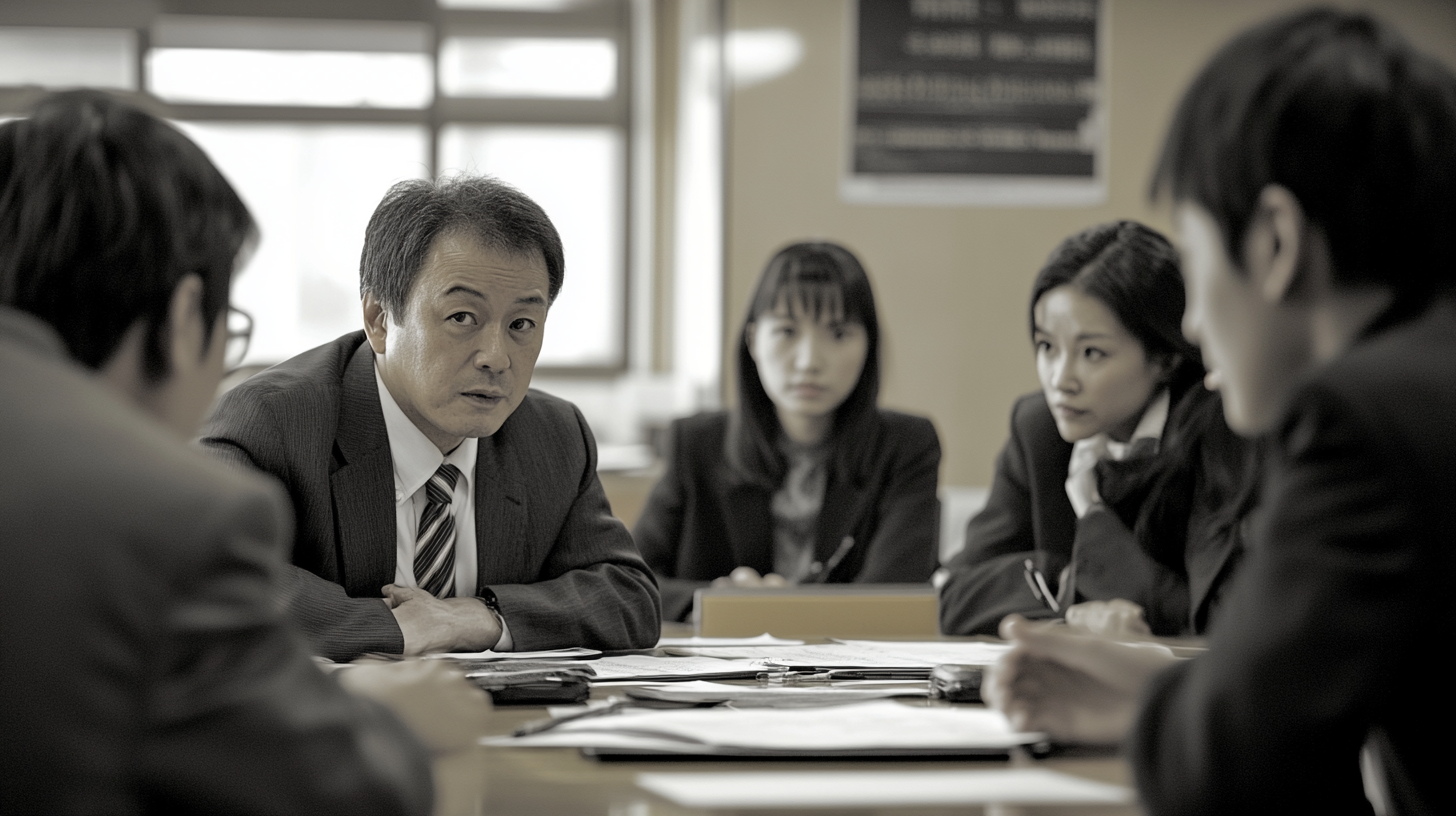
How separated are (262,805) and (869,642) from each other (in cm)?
144

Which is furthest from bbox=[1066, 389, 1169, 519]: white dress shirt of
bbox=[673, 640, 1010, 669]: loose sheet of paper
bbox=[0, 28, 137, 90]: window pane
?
bbox=[0, 28, 137, 90]: window pane

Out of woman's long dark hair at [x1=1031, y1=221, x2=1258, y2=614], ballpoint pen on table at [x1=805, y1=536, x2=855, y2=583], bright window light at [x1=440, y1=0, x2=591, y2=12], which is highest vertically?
bright window light at [x1=440, y1=0, x2=591, y2=12]

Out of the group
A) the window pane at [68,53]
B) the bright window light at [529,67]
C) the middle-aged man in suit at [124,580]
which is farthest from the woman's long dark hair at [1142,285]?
the window pane at [68,53]

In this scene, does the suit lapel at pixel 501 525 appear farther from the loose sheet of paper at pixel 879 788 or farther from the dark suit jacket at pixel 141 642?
the dark suit jacket at pixel 141 642

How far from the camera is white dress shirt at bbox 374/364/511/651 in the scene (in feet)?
6.77

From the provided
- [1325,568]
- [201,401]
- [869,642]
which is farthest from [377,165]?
[1325,568]

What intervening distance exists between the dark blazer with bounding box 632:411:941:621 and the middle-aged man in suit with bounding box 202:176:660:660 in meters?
1.05

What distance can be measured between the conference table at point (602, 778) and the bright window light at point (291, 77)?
17.3ft

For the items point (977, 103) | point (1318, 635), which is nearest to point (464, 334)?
point (1318, 635)

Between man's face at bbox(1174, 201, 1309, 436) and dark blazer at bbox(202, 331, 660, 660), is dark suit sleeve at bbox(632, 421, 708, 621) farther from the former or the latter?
man's face at bbox(1174, 201, 1309, 436)

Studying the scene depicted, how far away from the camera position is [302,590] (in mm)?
1777

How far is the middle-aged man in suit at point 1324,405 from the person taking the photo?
815 millimetres

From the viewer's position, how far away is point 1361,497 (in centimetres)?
82

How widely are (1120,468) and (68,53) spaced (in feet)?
17.1
